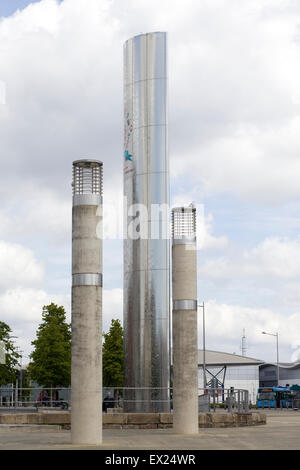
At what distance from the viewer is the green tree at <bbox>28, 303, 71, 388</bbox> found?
5950 cm

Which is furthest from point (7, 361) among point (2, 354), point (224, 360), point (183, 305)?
point (224, 360)

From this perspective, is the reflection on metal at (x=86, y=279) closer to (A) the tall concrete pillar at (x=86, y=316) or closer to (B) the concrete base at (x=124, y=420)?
(A) the tall concrete pillar at (x=86, y=316)

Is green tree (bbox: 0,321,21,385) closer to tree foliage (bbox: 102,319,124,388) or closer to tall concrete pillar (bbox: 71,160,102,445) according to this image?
tree foliage (bbox: 102,319,124,388)

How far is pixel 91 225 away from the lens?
2216cm

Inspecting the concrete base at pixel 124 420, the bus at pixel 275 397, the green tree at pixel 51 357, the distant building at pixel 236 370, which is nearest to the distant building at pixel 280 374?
the distant building at pixel 236 370

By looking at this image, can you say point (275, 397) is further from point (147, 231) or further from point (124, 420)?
point (124, 420)

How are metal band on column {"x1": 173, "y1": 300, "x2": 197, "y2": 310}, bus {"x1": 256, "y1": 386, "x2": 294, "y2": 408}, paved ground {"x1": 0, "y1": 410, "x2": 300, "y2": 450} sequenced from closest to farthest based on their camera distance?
paved ground {"x1": 0, "y1": 410, "x2": 300, "y2": 450}, metal band on column {"x1": 173, "y1": 300, "x2": 197, "y2": 310}, bus {"x1": 256, "y1": 386, "x2": 294, "y2": 408}

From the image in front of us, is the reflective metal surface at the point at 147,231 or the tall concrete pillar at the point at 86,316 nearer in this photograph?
the tall concrete pillar at the point at 86,316

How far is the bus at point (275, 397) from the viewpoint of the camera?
71.4 meters

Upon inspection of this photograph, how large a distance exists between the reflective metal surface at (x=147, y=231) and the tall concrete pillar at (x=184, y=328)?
21.5ft

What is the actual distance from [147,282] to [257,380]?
89604mm

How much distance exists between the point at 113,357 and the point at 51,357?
5.26 meters

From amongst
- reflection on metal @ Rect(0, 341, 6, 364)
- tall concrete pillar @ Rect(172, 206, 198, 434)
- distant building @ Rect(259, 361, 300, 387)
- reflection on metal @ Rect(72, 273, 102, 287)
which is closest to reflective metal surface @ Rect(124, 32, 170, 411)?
tall concrete pillar @ Rect(172, 206, 198, 434)
